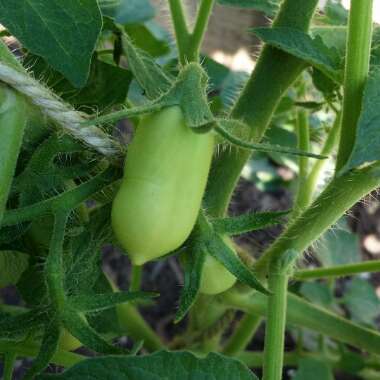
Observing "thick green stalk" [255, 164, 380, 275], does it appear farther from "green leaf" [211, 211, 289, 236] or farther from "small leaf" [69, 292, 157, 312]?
"small leaf" [69, 292, 157, 312]

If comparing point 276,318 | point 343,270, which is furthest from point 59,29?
point 343,270

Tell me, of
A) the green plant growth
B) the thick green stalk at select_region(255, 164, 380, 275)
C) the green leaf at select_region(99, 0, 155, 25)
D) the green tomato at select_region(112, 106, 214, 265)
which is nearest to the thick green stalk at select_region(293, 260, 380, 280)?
the green plant growth

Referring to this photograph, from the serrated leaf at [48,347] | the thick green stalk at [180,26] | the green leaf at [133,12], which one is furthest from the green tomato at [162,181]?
the green leaf at [133,12]

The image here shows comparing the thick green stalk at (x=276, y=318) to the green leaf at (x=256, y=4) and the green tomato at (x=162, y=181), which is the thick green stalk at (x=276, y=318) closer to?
the green tomato at (x=162, y=181)

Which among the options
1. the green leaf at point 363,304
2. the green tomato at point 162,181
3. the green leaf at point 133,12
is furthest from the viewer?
the green leaf at point 363,304

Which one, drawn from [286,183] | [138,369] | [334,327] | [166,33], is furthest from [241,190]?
[138,369]
